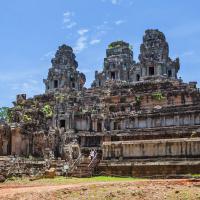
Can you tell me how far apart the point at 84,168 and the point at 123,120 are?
16.8 m

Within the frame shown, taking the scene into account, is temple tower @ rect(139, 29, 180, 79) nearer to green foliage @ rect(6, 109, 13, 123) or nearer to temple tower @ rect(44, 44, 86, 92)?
temple tower @ rect(44, 44, 86, 92)

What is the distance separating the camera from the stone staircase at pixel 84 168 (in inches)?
1698

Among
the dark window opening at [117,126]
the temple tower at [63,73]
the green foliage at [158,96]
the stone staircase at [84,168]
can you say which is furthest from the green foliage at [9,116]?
the stone staircase at [84,168]

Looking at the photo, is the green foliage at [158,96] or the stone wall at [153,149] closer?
the stone wall at [153,149]

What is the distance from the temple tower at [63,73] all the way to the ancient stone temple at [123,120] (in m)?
0.21

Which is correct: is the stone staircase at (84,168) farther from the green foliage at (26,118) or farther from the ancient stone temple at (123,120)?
the green foliage at (26,118)

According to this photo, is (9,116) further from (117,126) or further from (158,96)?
(158,96)

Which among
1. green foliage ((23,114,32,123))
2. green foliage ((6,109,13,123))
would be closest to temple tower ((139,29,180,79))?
green foliage ((23,114,32,123))

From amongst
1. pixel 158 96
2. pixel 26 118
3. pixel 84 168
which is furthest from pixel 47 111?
pixel 84 168

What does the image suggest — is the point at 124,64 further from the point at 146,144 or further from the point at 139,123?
the point at 146,144

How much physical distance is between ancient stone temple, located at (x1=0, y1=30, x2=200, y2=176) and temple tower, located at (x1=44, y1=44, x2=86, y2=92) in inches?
8.1

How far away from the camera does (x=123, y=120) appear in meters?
59.8

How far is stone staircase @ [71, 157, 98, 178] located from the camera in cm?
4312

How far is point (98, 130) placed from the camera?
62.9 meters
